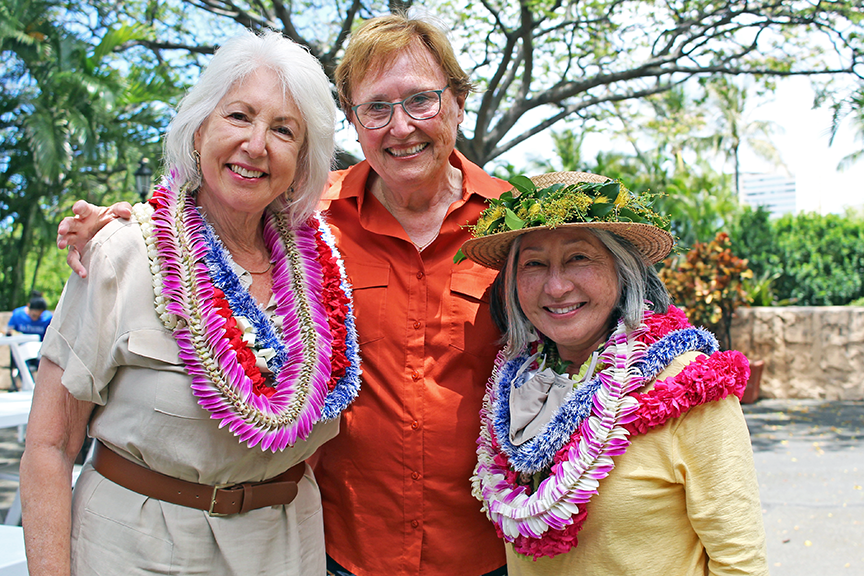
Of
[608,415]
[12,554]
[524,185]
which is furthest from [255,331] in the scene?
[12,554]

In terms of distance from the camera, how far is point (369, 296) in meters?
2.44

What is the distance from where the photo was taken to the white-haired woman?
5.63 feet

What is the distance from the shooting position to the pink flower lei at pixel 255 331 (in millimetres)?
1772

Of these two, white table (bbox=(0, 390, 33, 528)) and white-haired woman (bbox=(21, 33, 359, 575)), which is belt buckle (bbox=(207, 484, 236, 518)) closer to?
white-haired woman (bbox=(21, 33, 359, 575))

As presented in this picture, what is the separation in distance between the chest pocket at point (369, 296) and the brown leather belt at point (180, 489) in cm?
69

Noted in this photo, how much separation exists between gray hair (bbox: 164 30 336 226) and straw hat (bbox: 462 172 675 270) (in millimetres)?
616

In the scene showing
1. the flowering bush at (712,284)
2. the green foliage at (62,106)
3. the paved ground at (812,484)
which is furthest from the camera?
the green foliage at (62,106)

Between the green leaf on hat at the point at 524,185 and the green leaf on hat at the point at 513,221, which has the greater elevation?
the green leaf on hat at the point at 524,185

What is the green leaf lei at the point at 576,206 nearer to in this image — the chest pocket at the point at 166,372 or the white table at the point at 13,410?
the chest pocket at the point at 166,372

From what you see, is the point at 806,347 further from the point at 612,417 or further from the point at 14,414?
the point at 14,414

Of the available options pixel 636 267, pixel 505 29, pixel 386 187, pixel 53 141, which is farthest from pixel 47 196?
pixel 636 267

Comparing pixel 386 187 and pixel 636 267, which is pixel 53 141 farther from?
pixel 636 267

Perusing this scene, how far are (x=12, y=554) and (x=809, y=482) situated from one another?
6.43 m

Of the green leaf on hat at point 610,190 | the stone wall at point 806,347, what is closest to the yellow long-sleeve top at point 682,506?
the green leaf on hat at point 610,190
